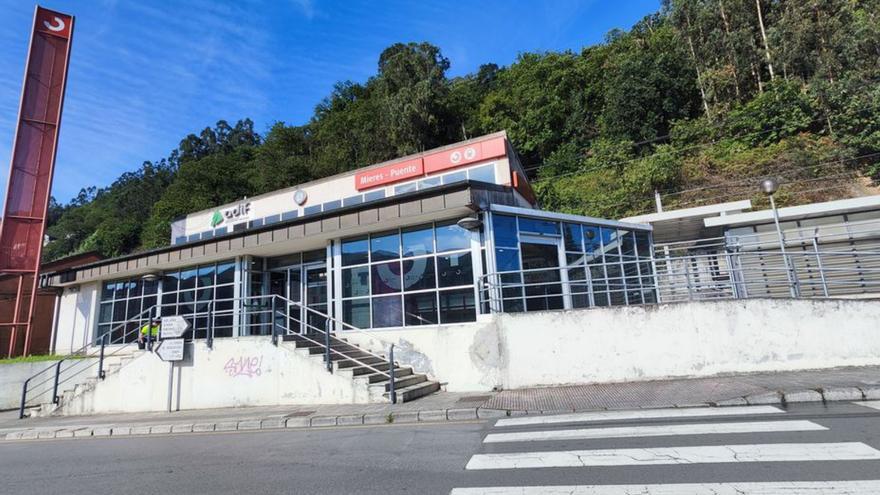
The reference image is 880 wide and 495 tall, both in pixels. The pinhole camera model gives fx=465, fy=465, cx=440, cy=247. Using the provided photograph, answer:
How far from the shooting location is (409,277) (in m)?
12.8

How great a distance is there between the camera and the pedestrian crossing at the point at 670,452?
4035 millimetres

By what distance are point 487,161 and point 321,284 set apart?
31.3 feet

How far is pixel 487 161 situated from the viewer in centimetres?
2072

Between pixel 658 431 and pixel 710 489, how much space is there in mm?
2116

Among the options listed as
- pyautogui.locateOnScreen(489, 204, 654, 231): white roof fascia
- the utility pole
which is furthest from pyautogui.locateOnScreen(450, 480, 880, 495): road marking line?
the utility pole

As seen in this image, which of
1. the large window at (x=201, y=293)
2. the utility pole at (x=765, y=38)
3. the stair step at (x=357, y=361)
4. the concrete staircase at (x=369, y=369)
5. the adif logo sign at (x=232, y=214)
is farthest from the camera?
the utility pole at (x=765, y=38)

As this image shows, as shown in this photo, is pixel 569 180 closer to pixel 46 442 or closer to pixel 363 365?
pixel 363 365

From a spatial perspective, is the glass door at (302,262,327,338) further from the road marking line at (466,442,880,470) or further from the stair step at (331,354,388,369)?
the road marking line at (466,442,880,470)

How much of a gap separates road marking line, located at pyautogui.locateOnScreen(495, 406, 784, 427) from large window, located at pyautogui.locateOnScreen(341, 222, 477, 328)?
4595 millimetres

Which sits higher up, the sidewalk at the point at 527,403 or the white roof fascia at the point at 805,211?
the white roof fascia at the point at 805,211

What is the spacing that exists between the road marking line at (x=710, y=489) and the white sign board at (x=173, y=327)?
10.5 meters

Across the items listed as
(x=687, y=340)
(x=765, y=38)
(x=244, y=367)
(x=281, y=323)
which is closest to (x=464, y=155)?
(x=281, y=323)

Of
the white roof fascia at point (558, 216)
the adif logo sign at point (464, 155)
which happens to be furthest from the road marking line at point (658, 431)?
the adif logo sign at point (464, 155)

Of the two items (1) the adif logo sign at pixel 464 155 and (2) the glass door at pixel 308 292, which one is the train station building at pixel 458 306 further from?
(1) the adif logo sign at pixel 464 155
